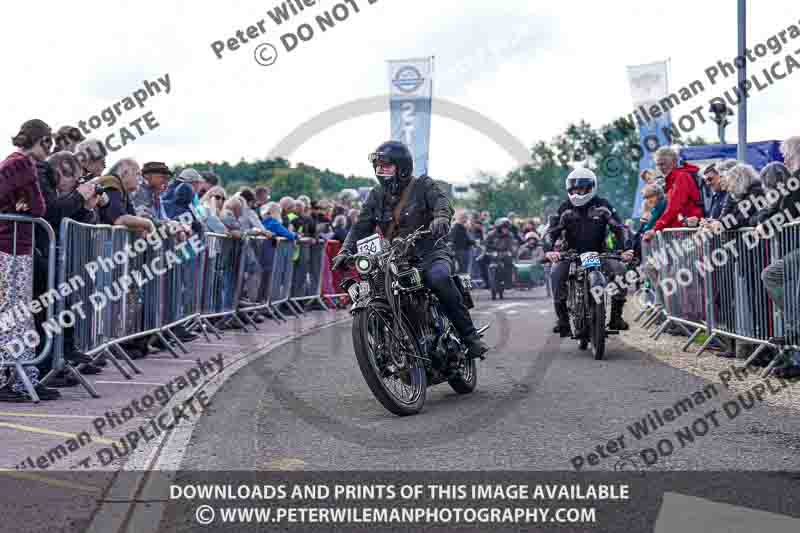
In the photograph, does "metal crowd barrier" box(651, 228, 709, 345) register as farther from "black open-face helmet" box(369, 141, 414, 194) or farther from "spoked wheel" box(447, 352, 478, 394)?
"black open-face helmet" box(369, 141, 414, 194)

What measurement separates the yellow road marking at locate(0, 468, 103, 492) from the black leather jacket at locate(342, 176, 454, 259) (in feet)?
11.1

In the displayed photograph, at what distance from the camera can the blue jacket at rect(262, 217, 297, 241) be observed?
680 inches

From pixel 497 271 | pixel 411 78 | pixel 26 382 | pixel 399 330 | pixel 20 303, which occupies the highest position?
pixel 411 78

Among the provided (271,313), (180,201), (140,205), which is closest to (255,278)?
(271,313)

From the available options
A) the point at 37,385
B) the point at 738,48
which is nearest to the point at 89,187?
the point at 37,385

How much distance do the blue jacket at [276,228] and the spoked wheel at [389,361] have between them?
32.2ft

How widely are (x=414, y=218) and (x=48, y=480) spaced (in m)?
3.76

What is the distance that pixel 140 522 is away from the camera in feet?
14.6

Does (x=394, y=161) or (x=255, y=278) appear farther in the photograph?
(x=255, y=278)

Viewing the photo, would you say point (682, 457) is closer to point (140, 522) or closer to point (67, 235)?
point (140, 522)

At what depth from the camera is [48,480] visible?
5.21 metres

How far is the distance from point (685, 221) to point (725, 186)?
2.00 m

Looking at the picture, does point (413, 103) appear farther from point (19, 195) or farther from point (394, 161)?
point (19, 195)

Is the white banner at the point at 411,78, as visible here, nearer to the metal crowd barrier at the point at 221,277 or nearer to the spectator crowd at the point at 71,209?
the spectator crowd at the point at 71,209
